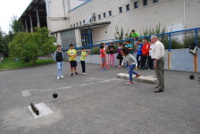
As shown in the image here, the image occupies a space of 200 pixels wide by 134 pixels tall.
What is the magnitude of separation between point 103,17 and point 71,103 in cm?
2503

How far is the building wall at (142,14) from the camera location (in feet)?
54.4

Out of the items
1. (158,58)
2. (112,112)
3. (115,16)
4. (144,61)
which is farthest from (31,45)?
(112,112)

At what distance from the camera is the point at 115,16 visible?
2583 cm

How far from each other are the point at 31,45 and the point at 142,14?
45.2 ft

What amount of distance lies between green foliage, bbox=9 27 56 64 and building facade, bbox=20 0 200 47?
7.42 meters

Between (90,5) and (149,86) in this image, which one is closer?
(149,86)

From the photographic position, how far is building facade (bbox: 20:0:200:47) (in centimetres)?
1720

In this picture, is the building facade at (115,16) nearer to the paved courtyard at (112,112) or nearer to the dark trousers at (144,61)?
the dark trousers at (144,61)

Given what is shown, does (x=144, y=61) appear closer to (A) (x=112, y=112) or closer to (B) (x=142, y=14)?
(A) (x=112, y=112)

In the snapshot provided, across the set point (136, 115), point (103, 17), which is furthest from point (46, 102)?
point (103, 17)

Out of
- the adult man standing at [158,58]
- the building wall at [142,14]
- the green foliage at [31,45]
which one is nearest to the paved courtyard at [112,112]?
the adult man standing at [158,58]

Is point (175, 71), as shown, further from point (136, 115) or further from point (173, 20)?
point (173, 20)

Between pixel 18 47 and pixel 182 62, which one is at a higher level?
pixel 18 47

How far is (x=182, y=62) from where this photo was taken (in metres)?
8.95
